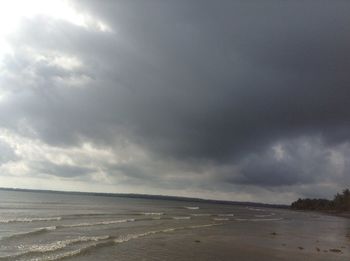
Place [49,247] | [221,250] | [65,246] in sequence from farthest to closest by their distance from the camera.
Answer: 1. [221,250]
2. [65,246]
3. [49,247]

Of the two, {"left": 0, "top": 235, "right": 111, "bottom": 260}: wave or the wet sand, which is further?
the wet sand

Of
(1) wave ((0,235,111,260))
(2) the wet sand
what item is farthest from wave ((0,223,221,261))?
(2) the wet sand

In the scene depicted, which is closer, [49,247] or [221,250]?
[49,247]

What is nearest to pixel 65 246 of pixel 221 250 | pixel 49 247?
pixel 49 247

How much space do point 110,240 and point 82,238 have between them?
8.07 feet

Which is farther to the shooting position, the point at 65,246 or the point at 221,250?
the point at 221,250

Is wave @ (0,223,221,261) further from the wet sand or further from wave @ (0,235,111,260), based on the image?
the wet sand

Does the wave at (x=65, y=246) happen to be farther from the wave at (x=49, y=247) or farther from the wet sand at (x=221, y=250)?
the wet sand at (x=221, y=250)

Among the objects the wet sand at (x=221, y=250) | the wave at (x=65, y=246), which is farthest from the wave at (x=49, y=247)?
the wet sand at (x=221, y=250)

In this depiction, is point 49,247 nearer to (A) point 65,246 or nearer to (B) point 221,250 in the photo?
(A) point 65,246

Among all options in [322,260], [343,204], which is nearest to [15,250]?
[322,260]

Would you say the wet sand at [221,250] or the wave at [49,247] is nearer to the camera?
the wave at [49,247]

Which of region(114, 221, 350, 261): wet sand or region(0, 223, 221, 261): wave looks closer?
region(0, 223, 221, 261): wave

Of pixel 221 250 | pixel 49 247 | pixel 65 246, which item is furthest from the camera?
pixel 221 250
